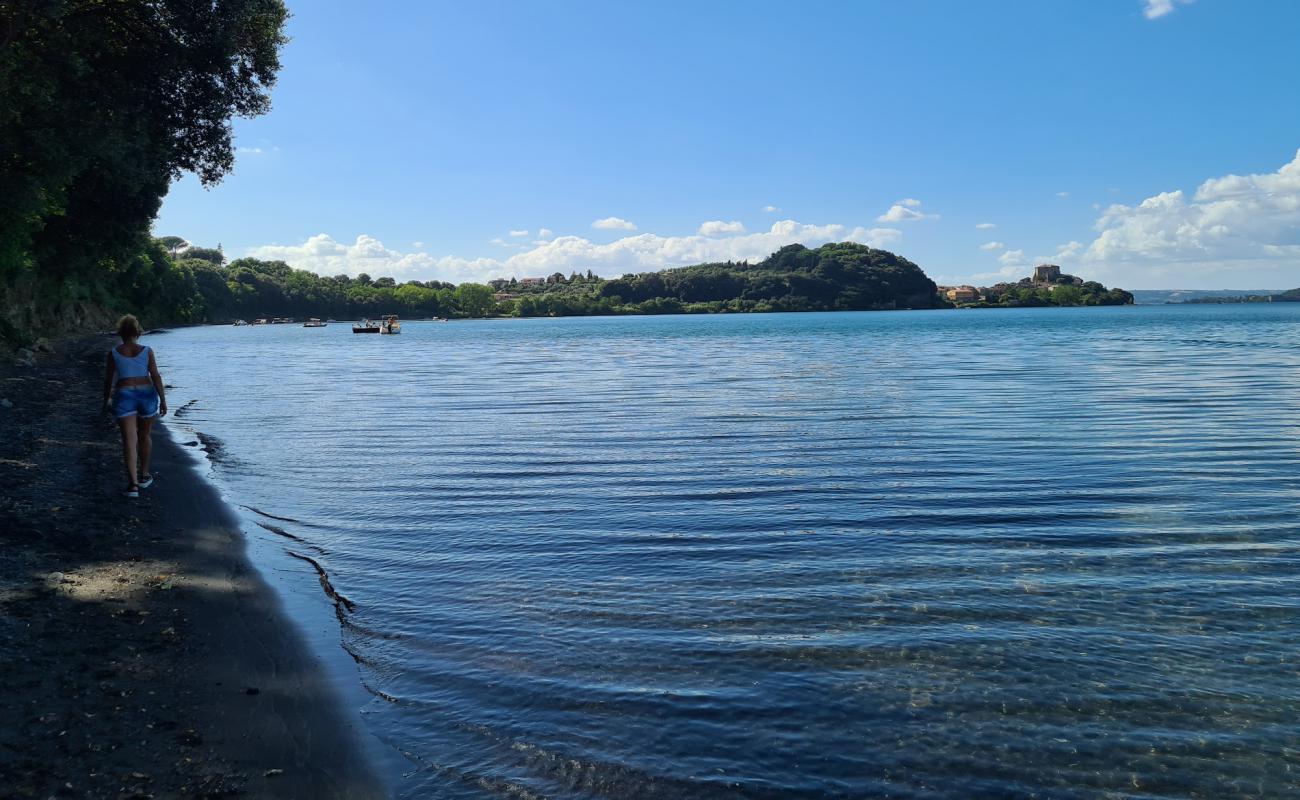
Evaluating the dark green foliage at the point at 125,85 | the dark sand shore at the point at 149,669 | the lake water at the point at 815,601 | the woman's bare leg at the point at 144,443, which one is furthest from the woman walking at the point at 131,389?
the dark green foliage at the point at 125,85

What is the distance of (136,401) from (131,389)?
187 millimetres

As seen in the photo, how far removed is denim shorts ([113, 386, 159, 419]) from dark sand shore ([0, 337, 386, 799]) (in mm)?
1317

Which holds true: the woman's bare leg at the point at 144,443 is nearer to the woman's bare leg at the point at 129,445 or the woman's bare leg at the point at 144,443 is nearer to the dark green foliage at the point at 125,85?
the woman's bare leg at the point at 129,445

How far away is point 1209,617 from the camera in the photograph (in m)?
7.78

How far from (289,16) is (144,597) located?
19.2m

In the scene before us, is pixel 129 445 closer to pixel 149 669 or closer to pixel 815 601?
pixel 149 669

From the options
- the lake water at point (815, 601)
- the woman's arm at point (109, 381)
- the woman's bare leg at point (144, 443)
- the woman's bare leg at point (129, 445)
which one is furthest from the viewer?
the woman's bare leg at point (144, 443)

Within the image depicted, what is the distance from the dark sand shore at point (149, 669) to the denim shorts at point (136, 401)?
1.32 metres

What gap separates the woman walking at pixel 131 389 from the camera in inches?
471

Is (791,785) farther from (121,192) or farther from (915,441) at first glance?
(121,192)

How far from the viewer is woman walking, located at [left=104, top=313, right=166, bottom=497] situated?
12.0 meters

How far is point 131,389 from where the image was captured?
1207cm

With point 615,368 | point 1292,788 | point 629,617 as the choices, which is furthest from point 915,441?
point 615,368

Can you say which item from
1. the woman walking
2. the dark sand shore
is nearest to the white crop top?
the woman walking
